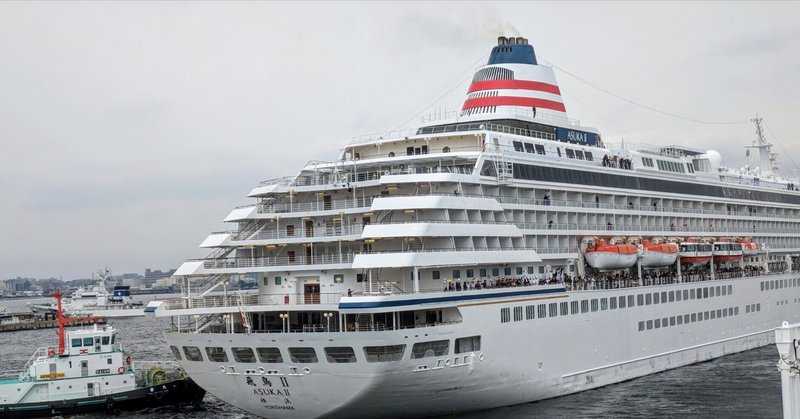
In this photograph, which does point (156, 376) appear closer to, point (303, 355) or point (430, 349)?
point (303, 355)

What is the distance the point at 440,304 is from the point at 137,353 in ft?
145

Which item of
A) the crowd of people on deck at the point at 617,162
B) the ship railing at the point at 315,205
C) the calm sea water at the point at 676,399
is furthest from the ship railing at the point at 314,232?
the crowd of people on deck at the point at 617,162

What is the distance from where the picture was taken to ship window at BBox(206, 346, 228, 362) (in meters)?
33.4

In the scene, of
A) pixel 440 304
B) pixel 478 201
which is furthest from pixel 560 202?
pixel 440 304

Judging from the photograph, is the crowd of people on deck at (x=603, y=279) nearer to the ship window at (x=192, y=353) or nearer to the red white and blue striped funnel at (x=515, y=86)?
the red white and blue striped funnel at (x=515, y=86)

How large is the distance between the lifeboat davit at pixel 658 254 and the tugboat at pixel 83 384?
2449 centimetres

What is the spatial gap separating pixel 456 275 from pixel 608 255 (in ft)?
36.9

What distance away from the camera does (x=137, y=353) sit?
7050cm

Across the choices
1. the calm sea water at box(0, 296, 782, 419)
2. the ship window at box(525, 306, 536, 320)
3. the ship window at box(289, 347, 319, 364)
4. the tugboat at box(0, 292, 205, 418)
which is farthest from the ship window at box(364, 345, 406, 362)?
the tugboat at box(0, 292, 205, 418)

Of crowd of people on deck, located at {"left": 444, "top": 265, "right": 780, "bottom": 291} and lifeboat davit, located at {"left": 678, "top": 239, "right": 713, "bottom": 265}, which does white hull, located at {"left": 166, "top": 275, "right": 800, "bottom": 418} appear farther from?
lifeboat davit, located at {"left": 678, "top": 239, "right": 713, "bottom": 265}

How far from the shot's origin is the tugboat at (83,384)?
4203 centimetres

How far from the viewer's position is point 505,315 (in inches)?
1404

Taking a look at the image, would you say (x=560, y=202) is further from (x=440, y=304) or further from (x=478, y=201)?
(x=440, y=304)

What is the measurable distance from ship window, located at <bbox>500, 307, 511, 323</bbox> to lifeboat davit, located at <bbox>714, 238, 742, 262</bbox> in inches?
926
